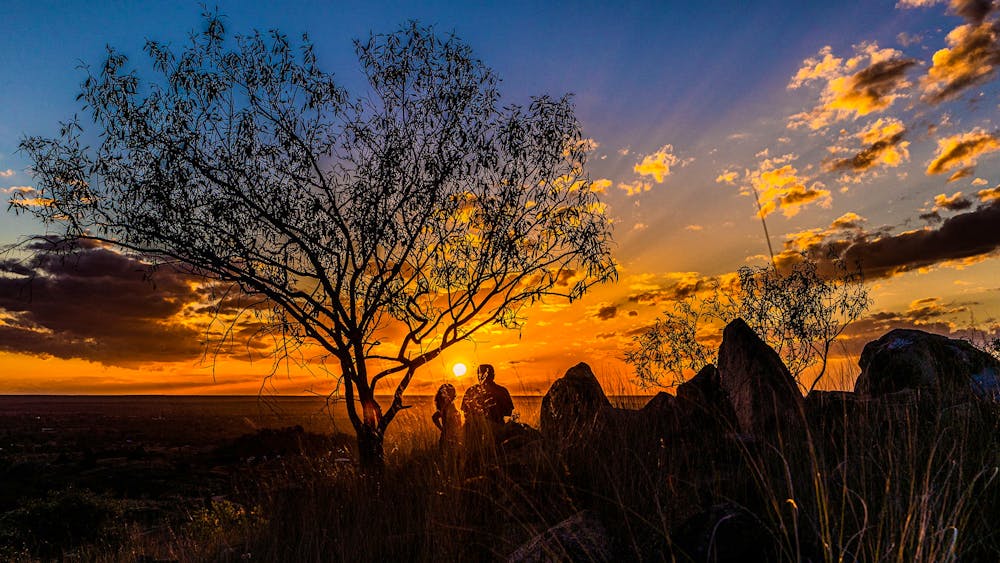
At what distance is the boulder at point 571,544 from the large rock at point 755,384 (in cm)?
501

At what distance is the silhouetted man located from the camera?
13.6m

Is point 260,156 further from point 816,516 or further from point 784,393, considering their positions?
point 816,516

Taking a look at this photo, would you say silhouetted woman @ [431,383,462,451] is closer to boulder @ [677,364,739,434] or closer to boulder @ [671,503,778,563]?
boulder @ [677,364,739,434]

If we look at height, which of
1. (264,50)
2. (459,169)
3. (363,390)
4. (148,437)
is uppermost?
(264,50)

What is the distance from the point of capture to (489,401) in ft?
44.9

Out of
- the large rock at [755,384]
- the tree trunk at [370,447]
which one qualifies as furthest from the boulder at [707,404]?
the tree trunk at [370,447]

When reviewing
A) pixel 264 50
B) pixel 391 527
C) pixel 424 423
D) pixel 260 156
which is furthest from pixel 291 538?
pixel 264 50

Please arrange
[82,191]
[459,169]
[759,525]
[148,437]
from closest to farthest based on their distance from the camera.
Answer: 1. [759,525]
2. [82,191]
3. [459,169]
4. [148,437]

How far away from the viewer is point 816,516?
5.85 metres

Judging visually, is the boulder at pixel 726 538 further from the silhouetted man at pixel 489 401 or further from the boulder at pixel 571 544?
the silhouetted man at pixel 489 401

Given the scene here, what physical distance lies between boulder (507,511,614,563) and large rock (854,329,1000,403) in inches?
283

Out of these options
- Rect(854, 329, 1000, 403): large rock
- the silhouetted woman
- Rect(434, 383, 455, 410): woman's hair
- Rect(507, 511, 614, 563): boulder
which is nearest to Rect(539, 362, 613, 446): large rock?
the silhouetted woman

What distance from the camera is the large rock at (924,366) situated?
35.7 ft

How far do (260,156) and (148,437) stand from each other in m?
38.5
